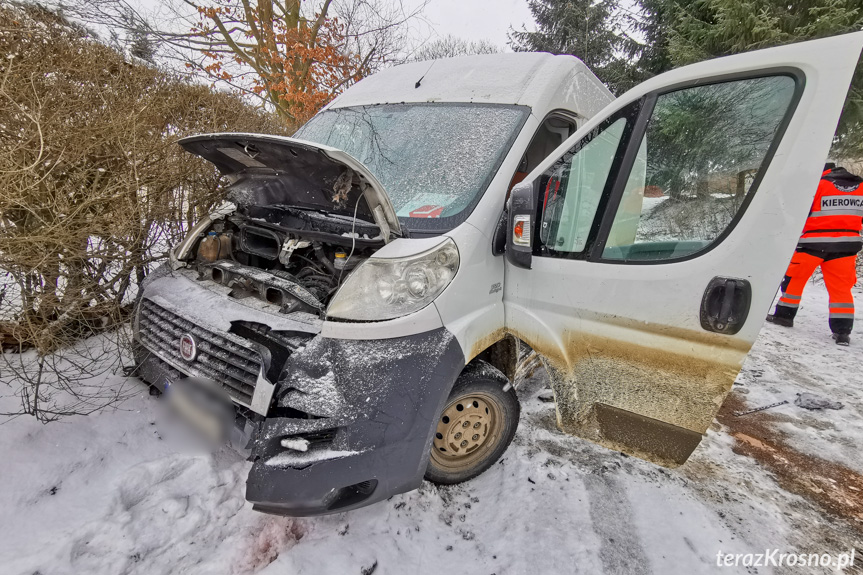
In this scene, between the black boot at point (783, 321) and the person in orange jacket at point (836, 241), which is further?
the black boot at point (783, 321)

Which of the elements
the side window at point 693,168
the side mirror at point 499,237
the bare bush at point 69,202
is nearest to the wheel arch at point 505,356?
the side mirror at point 499,237

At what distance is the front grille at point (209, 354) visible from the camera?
1776 mm

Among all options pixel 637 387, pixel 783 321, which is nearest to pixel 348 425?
pixel 637 387

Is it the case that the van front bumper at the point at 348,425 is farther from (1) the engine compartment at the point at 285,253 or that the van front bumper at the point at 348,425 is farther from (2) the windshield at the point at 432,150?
(2) the windshield at the point at 432,150

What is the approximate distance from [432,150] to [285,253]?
1.07 m

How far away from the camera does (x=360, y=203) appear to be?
216cm

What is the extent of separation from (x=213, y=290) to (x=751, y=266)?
258cm

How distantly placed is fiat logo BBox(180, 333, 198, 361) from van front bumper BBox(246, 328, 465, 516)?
1.76 feet

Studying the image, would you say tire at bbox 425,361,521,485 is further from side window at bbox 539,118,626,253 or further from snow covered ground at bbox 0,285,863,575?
side window at bbox 539,118,626,253

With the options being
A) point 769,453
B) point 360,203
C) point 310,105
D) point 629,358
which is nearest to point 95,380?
point 360,203

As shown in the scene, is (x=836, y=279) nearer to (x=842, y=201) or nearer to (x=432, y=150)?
(x=842, y=201)

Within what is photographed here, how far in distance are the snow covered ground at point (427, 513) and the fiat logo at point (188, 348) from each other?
0.56 meters

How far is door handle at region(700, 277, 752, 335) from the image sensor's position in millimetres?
1688

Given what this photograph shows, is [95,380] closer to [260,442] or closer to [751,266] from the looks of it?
[260,442]
